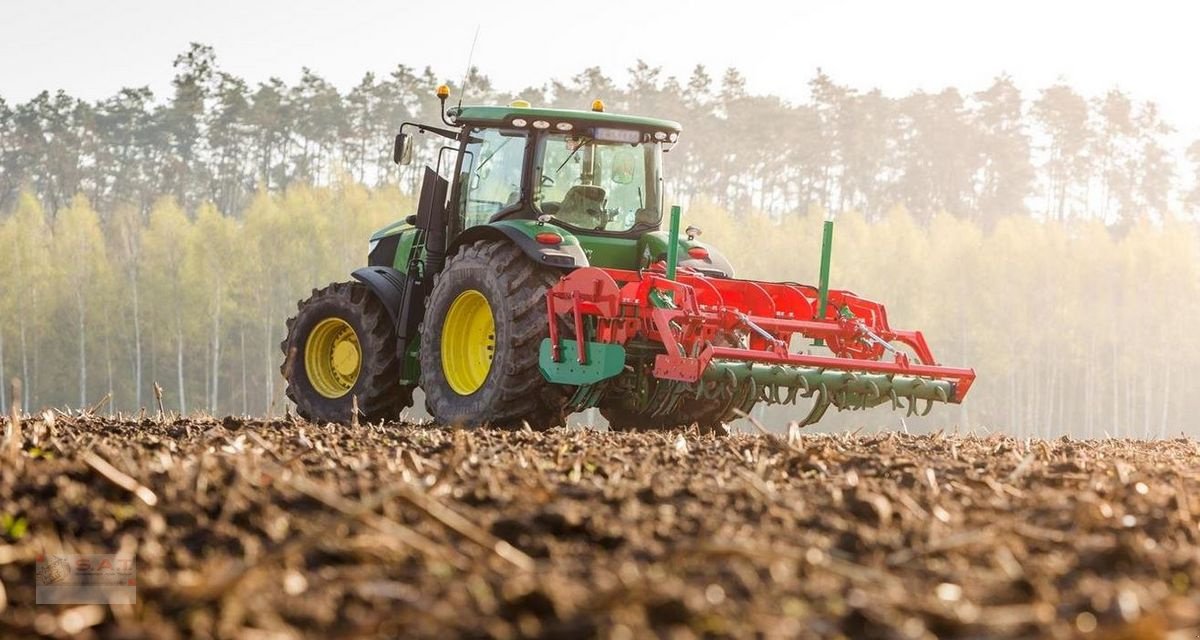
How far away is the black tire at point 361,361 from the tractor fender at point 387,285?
0.34ft

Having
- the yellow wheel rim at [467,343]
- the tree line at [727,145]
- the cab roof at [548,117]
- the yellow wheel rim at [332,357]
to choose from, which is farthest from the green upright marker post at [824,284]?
the tree line at [727,145]

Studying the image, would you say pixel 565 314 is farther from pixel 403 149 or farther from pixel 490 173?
pixel 403 149

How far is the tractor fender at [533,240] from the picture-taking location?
9.57 metres

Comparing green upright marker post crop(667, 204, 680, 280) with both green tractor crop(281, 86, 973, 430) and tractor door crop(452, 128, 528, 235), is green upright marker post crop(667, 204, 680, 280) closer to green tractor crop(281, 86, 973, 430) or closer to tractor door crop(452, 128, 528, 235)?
green tractor crop(281, 86, 973, 430)

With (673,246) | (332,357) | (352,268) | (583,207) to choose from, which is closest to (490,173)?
(583,207)

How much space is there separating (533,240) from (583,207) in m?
0.91

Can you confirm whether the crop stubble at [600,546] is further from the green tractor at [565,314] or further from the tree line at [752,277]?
the tree line at [752,277]

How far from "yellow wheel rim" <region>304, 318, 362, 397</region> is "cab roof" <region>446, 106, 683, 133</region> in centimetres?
189

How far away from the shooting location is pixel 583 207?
35.0 feet

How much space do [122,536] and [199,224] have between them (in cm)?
5730

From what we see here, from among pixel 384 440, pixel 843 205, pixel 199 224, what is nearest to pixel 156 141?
pixel 199 224

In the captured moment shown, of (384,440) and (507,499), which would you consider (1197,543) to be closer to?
(507,499)

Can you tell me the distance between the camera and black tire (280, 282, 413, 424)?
36.3 feet

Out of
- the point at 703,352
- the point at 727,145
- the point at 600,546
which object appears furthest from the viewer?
the point at 727,145
